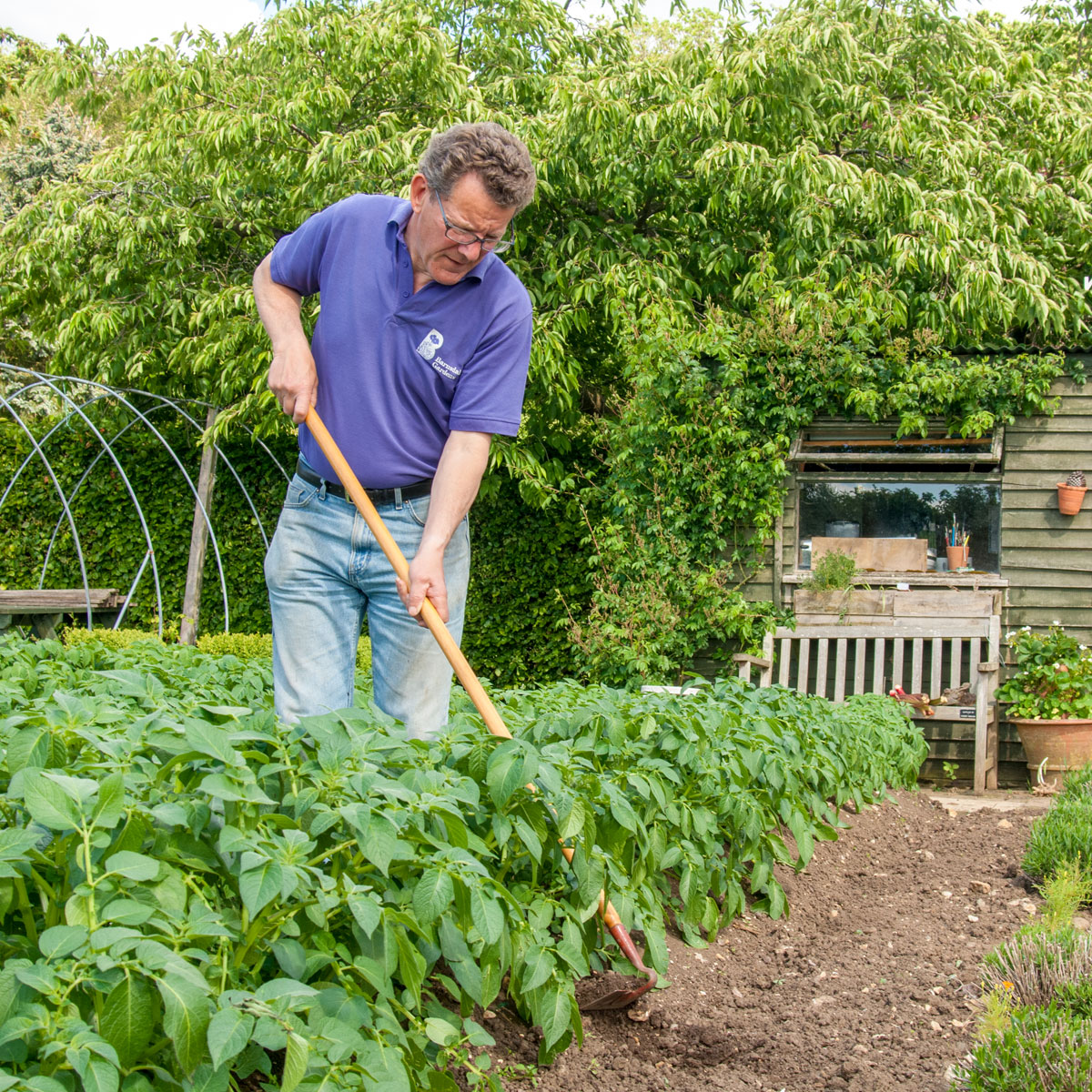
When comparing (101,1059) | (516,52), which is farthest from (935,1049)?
(516,52)

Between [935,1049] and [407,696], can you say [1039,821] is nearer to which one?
[935,1049]

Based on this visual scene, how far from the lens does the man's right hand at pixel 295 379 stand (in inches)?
94.1

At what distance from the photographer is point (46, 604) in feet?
26.8

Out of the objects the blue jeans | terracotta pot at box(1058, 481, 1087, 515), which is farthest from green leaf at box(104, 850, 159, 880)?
terracotta pot at box(1058, 481, 1087, 515)

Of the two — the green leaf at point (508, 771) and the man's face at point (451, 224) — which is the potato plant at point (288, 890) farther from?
the man's face at point (451, 224)

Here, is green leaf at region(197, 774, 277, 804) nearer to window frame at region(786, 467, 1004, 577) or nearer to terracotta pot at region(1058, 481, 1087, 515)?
window frame at region(786, 467, 1004, 577)

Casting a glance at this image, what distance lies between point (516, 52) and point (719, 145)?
2288 mm

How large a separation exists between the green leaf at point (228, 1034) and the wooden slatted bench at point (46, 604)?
7202 mm

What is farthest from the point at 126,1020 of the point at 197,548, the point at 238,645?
the point at 197,548

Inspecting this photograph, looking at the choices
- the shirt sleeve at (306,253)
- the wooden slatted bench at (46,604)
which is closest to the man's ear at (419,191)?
the shirt sleeve at (306,253)

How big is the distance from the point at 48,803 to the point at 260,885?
0.29 metres

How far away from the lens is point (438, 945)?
180cm

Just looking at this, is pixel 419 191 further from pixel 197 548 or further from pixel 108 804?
pixel 197 548

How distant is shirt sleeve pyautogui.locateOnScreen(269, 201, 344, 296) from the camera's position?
8.31 feet
